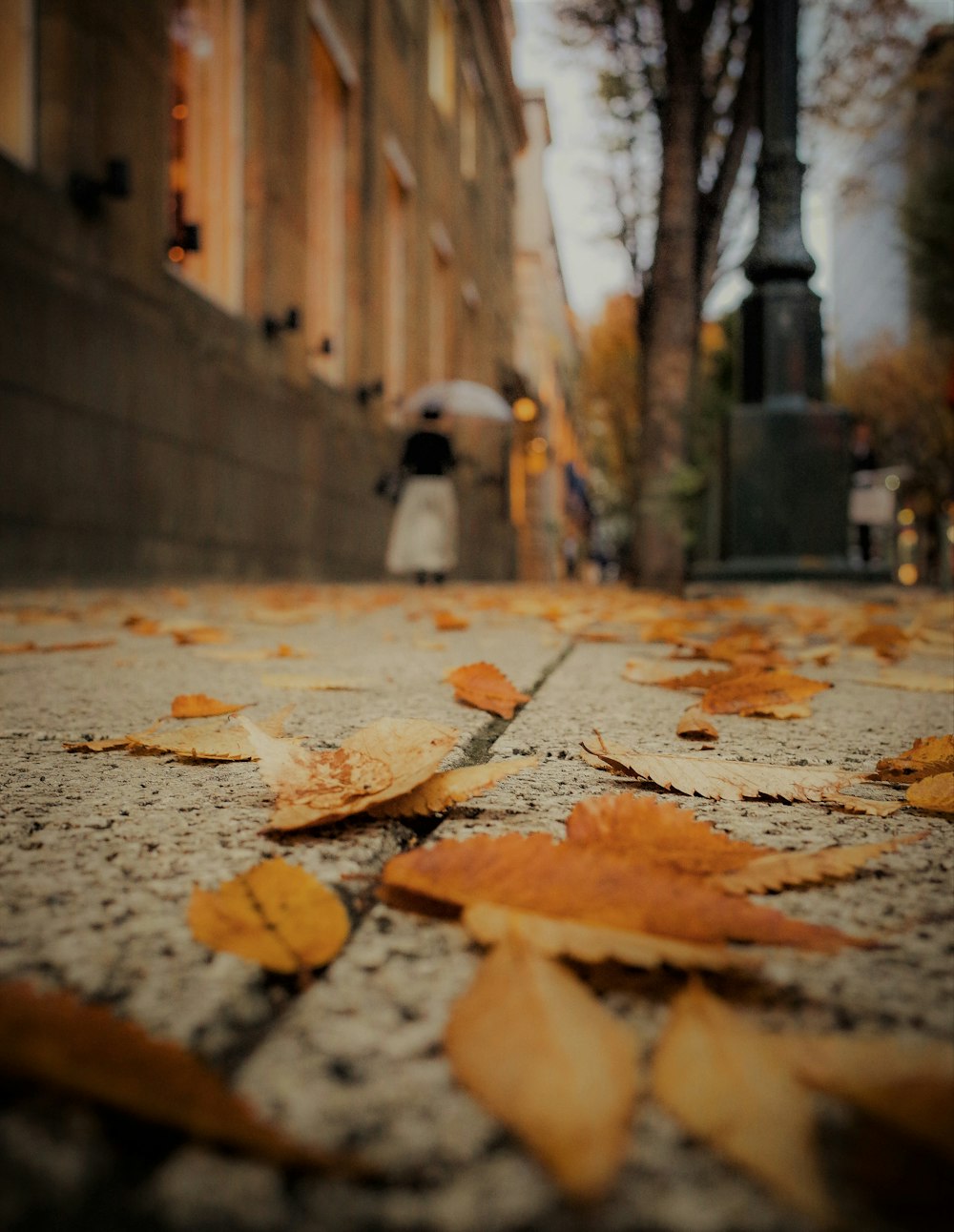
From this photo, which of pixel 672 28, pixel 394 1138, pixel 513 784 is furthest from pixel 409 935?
pixel 672 28

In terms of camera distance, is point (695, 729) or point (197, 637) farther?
point (197, 637)

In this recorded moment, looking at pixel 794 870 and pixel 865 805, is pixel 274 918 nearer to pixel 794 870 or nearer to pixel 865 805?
pixel 794 870

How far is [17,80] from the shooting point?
19.5 ft

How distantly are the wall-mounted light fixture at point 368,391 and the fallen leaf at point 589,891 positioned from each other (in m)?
12.6

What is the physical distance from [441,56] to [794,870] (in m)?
20.7

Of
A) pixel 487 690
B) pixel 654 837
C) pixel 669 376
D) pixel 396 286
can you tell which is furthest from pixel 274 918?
pixel 396 286

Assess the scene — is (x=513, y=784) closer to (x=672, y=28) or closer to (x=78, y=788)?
(x=78, y=788)

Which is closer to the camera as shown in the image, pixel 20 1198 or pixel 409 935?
pixel 20 1198

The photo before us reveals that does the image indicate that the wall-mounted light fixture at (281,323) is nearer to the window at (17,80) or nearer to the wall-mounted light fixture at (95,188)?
the wall-mounted light fixture at (95,188)

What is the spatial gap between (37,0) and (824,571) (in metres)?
6.12

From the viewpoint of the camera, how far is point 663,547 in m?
7.34

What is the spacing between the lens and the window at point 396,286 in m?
14.8

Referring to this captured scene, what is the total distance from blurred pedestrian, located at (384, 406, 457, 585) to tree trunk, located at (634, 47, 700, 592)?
3.56m

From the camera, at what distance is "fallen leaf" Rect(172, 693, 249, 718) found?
61.1 inches
